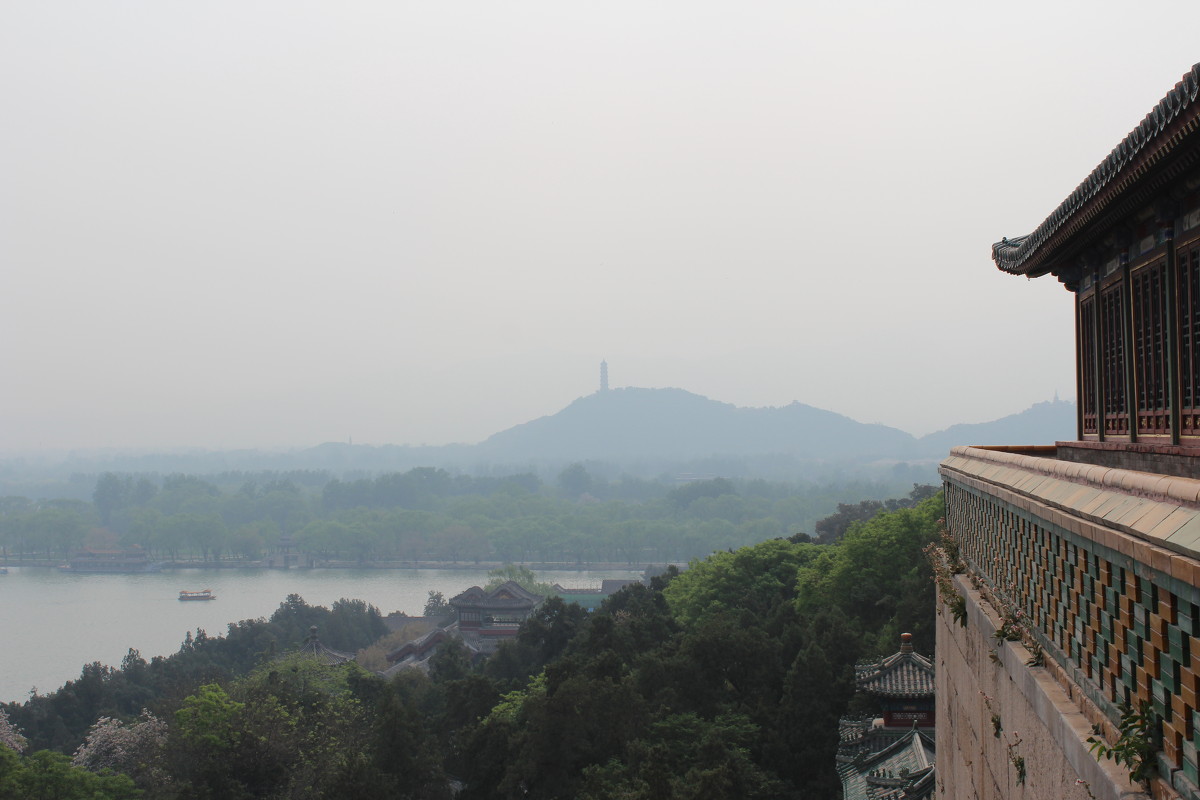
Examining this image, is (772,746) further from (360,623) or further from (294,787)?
(360,623)

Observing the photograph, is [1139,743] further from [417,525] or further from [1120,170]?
[417,525]

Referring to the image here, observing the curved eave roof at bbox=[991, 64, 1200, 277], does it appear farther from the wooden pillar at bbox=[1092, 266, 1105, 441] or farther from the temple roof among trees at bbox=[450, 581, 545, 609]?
the temple roof among trees at bbox=[450, 581, 545, 609]

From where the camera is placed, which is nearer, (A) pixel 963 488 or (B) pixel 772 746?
(A) pixel 963 488

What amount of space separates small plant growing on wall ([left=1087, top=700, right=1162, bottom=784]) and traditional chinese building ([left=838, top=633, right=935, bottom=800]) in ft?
36.1

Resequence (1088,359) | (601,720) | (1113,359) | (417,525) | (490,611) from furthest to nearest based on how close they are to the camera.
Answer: (417,525) < (490,611) < (601,720) < (1088,359) < (1113,359)

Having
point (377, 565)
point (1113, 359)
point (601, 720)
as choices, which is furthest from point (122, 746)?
point (377, 565)

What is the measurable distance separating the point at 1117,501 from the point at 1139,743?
73 centimetres

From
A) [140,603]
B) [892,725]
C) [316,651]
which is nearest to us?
[892,725]

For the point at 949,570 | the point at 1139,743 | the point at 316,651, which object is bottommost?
the point at 316,651

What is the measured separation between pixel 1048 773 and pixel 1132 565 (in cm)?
124

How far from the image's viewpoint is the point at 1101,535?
3.08 meters

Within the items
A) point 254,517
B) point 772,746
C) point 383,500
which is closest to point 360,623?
point 772,746

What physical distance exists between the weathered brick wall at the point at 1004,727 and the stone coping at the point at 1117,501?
24.7 inches

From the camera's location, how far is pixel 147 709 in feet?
92.8
